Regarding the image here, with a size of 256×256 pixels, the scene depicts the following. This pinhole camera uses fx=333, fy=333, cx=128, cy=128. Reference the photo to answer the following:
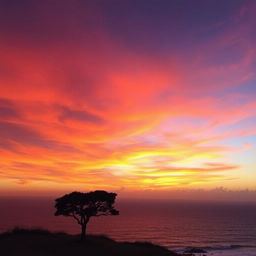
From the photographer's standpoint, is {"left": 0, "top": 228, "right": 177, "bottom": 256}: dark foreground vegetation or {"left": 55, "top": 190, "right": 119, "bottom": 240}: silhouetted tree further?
{"left": 55, "top": 190, "right": 119, "bottom": 240}: silhouetted tree

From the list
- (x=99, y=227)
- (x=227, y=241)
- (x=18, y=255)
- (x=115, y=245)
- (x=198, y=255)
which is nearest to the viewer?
(x=18, y=255)

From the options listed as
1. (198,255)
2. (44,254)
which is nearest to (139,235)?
(198,255)

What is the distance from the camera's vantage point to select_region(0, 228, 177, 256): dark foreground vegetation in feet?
125

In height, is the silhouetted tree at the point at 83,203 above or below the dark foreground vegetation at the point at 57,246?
above

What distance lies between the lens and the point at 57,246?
4062cm

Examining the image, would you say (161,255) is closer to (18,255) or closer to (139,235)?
(18,255)

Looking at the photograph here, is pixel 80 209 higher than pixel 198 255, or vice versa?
pixel 80 209

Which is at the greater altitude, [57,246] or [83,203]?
[83,203]

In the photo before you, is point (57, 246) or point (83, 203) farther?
point (83, 203)

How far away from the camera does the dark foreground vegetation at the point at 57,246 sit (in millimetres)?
38219

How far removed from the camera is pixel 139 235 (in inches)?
5487

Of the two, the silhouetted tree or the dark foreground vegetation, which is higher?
the silhouetted tree

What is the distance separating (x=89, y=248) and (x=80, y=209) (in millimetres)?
7936

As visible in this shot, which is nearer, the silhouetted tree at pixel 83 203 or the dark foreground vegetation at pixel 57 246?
the dark foreground vegetation at pixel 57 246
